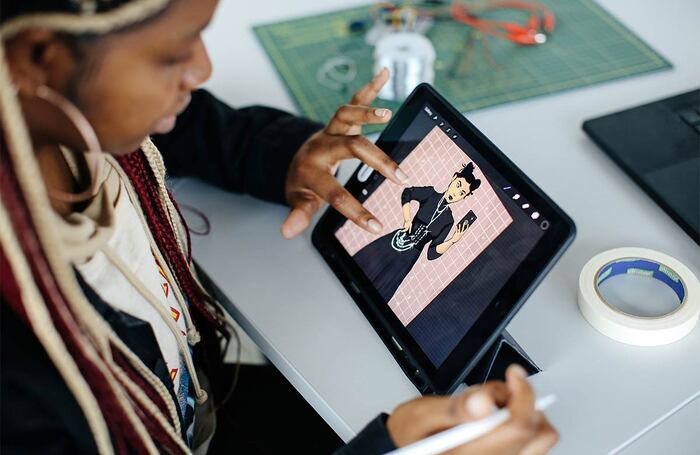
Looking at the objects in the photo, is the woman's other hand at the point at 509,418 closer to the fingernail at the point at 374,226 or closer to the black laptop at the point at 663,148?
the fingernail at the point at 374,226

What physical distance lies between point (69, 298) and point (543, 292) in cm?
46

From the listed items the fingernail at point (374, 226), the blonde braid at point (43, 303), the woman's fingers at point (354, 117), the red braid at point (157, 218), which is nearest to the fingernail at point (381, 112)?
the woman's fingers at point (354, 117)

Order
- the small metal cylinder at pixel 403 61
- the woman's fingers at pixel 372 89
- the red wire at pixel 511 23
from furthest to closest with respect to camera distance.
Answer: the red wire at pixel 511 23, the small metal cylinder at pixel 403 61, the woman's fingers at pixel 372 89

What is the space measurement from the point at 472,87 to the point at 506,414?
623 millimetres

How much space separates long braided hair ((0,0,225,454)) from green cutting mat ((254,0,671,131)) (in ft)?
1.42

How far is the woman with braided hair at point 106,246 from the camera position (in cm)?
47

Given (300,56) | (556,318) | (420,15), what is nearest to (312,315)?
(556,318)

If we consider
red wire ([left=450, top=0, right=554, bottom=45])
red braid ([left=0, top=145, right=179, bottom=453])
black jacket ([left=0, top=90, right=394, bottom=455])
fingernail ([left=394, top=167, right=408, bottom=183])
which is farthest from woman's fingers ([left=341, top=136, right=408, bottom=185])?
red wire ([left=450, top=0, right=554, bottom=45])

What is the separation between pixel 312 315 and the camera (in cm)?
75

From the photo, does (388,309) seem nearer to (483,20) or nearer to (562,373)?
(562,373)

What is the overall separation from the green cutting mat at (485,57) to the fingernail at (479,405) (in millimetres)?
562

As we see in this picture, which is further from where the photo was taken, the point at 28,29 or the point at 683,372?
the point at 683,372

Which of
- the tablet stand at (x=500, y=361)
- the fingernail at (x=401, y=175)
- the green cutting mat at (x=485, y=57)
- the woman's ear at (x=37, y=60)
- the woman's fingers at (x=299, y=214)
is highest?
the woman's ear at (x=37, y=60)

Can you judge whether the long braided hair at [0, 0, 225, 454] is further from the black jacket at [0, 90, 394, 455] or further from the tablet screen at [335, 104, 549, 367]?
the tablet screen at [335, 104, 549, 367]
